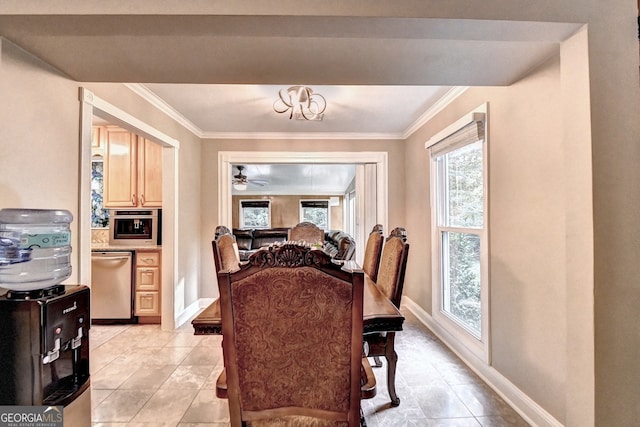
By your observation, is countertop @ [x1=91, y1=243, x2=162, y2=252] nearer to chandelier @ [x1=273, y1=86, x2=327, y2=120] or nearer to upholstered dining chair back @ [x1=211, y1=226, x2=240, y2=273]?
upholstered dining chair back @ [x1=211, y1=226, x2=240, y2=273]

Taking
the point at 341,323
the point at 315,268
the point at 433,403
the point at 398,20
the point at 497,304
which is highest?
the point at 398,20

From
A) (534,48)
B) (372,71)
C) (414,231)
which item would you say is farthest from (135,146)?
(534,48)

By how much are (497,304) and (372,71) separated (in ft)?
5.88

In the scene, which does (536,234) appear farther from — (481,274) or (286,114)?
(286,114)

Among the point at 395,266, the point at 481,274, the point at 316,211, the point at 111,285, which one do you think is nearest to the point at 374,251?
the point at 395,266

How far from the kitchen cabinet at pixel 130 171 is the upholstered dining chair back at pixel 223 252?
1.64 meters

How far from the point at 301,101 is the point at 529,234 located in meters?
2.00

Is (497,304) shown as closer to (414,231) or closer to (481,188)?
(481,188)

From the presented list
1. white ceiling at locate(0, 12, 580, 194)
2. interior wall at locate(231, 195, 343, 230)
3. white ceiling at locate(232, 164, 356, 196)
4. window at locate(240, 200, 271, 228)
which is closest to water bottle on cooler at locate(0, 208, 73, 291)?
white ceiling at locate(0, 12, 580, 194)

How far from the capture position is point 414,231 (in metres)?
3.58

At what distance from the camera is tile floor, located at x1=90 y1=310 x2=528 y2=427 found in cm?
173

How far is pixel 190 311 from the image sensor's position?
11.6 feet

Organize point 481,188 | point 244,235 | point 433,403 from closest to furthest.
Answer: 1. point 433,403
2. point 481,188
3. point 244,235

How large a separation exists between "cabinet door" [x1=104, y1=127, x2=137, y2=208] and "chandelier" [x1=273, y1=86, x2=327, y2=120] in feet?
6.13
